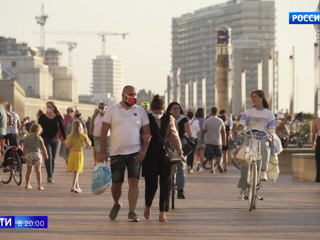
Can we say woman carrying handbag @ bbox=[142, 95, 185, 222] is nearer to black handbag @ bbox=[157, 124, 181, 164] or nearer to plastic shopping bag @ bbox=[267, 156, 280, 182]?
black handbag @ bbox=[157, 124, 181, 164]

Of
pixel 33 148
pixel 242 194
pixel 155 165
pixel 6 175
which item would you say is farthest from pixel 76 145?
pixel 155 165

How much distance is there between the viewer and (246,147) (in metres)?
18.0

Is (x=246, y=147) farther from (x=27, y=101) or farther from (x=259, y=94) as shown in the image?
(x=27, y=101)

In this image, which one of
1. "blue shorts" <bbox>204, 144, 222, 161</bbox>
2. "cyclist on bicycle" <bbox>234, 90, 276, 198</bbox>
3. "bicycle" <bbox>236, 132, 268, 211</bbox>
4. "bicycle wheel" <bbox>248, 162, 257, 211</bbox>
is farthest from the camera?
"blue shorts" <bbox>204, 144, 222, 161</bbox>

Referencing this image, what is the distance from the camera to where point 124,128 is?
51.3 ft

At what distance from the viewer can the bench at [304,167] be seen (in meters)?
26.9

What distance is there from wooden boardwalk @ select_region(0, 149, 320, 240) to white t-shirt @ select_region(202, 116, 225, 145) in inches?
225

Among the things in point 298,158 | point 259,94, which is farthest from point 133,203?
point 298,158

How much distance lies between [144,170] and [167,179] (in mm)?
302

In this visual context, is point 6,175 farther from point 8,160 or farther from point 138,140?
point 138,140

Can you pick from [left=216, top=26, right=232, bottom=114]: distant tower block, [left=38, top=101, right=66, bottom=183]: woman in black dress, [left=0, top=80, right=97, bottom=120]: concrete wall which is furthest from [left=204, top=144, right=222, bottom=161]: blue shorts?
[left=0, top=80, right=97, bottom=120]: concrete wall

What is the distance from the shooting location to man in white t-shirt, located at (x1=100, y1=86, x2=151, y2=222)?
615 inches

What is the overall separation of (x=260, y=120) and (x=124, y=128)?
11.0 ft

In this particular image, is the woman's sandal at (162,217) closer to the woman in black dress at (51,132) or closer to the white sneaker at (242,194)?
the white sneaker at (242,194)
